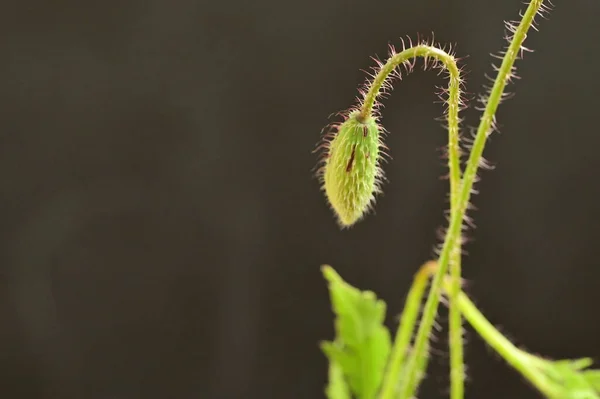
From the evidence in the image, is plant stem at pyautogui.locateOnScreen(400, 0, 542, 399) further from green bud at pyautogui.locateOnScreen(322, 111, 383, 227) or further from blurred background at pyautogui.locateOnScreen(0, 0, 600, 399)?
blurred background at pyautogui.locateOnScreen(0, 0, 600, 399)

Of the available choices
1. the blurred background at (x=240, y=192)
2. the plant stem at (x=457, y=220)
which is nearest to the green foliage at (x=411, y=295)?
the plant stem at (x=457, y=220)

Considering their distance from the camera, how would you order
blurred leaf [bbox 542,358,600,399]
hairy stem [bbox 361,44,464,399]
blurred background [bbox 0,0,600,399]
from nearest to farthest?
1. hairy stem [bbox 361,44,464,399]
2. blurred leaf [bbox 542,358,600,399]
3. blurred background [bbox 0,0,600,399]

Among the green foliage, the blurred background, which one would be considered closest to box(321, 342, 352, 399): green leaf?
the green foliage

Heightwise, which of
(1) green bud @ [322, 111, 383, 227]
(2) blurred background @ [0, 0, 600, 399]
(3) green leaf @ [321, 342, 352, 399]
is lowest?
(3) green leaf @ [321, 342, 352, 399]

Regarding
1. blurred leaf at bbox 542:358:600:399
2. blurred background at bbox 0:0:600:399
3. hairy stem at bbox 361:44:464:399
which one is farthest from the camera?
blurred background at bbox 0:0:600:399

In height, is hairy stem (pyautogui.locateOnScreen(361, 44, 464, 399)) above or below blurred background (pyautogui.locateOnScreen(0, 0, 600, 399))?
below

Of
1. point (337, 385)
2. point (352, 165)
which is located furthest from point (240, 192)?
point (352, 165)

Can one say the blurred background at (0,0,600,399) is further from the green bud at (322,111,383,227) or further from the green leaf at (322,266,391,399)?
the green bud at (322,111,383,227)

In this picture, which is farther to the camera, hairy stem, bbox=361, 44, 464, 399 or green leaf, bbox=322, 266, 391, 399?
green leaf, bbox=322, 266, 391, 399

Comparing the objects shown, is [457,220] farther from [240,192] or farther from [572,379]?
[240,192]
